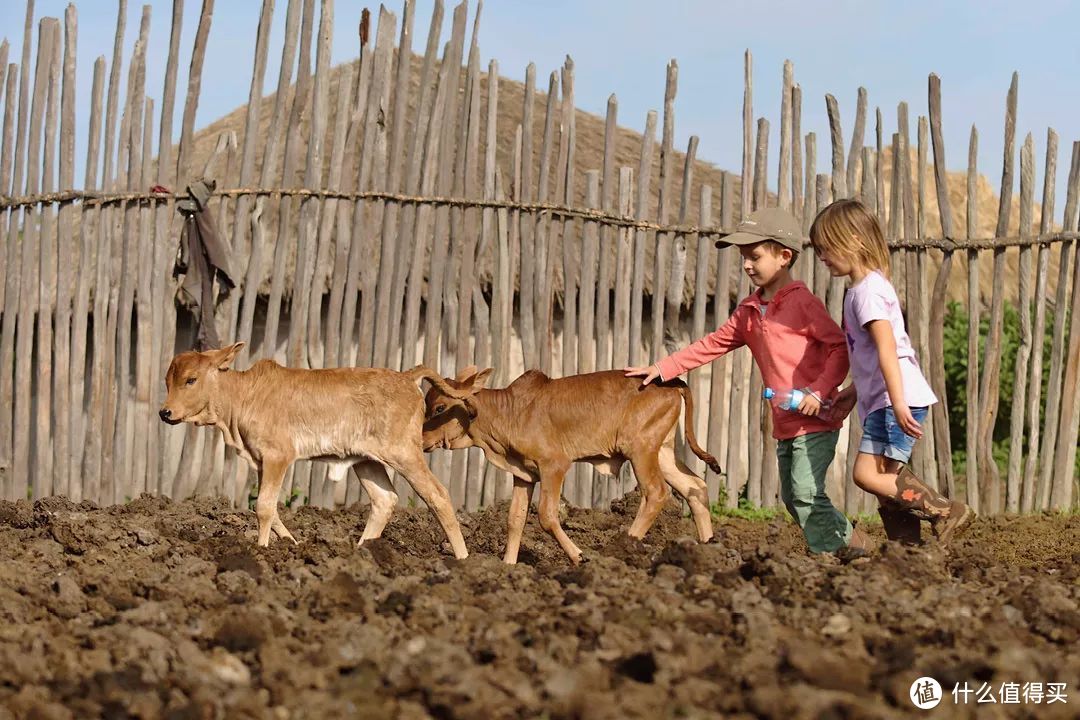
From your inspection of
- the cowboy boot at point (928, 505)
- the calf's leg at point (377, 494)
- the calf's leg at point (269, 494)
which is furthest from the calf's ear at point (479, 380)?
the cowboy boot at point (928, 505)

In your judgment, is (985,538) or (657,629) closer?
(657,629)

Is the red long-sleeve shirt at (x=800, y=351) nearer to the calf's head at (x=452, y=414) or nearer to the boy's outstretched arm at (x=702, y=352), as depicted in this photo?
the boy's outstretched arm at (x=702, y=352)

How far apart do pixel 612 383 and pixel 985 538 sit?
2.91 meters

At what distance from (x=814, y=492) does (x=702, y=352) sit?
99cm

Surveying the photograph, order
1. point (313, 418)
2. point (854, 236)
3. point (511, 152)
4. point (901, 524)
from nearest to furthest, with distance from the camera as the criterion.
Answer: point (854, 236) → point (901, 524) → point (313, 418) → point (511, 152)

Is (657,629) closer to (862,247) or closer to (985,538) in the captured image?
(862,247)

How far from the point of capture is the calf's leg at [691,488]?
752cm

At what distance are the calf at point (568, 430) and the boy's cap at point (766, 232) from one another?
1031mm

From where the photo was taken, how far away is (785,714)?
3.63 meters

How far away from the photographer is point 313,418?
753 cm

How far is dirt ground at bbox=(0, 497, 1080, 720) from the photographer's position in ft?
12.5

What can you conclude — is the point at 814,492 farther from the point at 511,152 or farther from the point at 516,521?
the point at 511,152

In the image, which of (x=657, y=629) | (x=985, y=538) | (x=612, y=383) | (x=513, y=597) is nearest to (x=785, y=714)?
(x=657, y=629)

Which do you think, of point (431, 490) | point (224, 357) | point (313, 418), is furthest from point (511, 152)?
point (431, 490)
